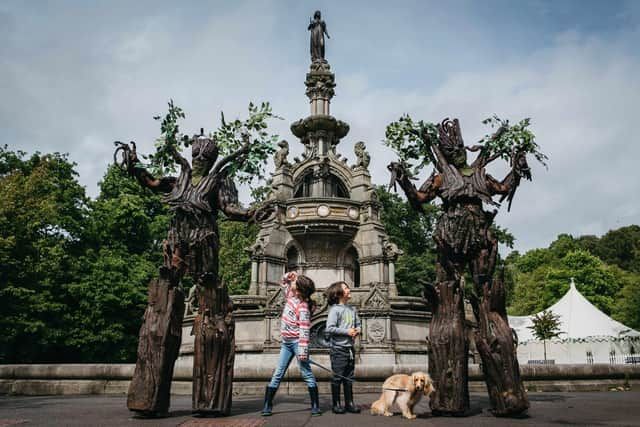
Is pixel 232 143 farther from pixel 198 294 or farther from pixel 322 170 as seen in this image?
pixel 322 170

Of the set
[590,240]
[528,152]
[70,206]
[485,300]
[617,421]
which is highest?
[590,240]

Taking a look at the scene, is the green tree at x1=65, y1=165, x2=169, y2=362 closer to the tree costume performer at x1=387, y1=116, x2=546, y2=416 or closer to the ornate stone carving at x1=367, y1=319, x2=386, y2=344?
the ornate stone carving at x1=367, y1=319, x2=386, y2=344

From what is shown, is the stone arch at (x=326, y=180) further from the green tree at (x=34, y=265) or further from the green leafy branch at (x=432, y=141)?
the green leafy branch at (x=432, y=141)

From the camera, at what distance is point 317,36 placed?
101 ft

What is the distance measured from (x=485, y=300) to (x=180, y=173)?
4707 mm

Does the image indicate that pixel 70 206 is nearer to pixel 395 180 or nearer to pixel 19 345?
pixel 19 345

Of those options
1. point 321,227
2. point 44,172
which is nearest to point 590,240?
point 321,227

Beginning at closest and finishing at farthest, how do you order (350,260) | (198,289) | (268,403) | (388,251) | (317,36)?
1. (268,403)
2. (198,289)
3. (388,251)
4. (350,260)
5. (317,36)

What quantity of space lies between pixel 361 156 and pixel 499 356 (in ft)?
67.3

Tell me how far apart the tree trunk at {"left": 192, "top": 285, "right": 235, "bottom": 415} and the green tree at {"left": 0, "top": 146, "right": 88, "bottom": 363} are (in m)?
16.6

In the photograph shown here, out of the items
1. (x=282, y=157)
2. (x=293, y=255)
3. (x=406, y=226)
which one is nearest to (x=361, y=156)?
(x=282, y=157)

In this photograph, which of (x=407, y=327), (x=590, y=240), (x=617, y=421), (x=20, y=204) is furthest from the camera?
(x=590, y=240)

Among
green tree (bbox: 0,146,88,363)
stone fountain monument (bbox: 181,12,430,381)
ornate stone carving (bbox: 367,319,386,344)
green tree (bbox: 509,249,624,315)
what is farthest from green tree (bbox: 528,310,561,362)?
green tree (bbox: 0,146,88,363)

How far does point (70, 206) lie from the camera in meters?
31.4
